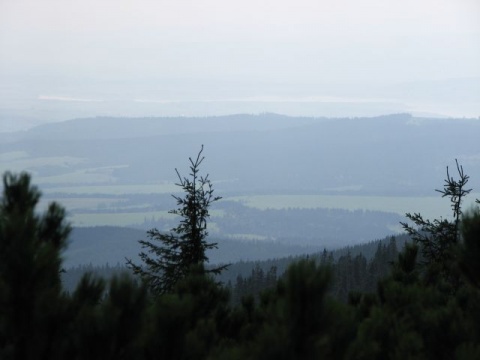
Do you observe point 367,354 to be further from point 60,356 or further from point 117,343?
point 60,356

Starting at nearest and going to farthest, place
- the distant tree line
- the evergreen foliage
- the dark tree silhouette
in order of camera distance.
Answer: the distant tree line → the dark tree silhouette → the evergreen foliage

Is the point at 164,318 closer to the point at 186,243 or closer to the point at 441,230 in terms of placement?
the point at 441,230

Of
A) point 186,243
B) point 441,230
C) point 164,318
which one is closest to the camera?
point 164,318

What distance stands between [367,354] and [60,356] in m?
2.00

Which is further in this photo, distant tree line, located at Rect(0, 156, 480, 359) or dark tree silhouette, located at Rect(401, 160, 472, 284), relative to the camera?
dark tree silhouette, located at Rect(401, 160, 472, 284)

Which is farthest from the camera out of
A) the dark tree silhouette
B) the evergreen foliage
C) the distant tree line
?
the evergreen foliage

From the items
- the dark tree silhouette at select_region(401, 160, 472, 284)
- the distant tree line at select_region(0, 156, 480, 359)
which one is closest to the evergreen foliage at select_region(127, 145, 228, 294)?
the dark tree silhouette at select_region(401, 160, 472, 284)

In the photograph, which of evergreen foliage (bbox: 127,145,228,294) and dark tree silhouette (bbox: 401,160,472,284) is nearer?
dark tree silhouette (bbox: 401,160,472,284)

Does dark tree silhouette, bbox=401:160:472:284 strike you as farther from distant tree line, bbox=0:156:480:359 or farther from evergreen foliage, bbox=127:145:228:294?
distant tree line, bbox=0:156:480:359

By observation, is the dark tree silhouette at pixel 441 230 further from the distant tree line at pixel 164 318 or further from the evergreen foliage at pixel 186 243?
the distant tree line at pixel 164 318

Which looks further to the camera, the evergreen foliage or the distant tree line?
the evergreen foliage

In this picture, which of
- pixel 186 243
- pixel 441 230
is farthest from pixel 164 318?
pixel 186 243

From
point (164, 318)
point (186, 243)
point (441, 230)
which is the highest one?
point (164, 318)

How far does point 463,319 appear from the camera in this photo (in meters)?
5.72
